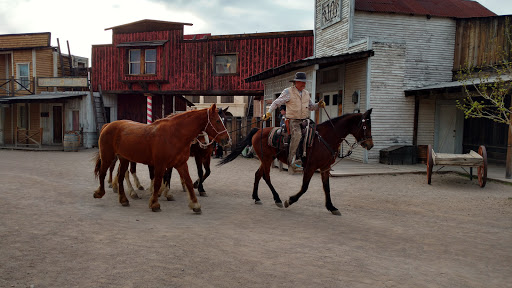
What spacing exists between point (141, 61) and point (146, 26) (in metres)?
2.20

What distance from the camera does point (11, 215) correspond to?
5996mm

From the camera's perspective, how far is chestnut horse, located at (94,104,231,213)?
6688mm

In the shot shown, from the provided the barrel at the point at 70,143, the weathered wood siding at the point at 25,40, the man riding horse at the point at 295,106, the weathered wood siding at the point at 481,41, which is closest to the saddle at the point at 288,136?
the man riding horse at the point at 295,106

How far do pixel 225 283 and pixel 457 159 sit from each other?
8.43 m

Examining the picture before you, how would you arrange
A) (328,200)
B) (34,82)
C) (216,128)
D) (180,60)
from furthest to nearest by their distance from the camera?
(34,82) → (180,60) → (328,200) → (216,128)

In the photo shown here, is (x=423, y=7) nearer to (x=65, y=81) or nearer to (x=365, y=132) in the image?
(x=365, y=132)

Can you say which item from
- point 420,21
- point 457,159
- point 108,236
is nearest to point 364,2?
point 420,21

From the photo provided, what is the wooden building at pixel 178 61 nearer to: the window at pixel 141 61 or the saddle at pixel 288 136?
the window at pixel 141 61

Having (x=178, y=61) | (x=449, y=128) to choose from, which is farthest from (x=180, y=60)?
(x=449, y=128)

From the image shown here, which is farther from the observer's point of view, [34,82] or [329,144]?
[34,82]

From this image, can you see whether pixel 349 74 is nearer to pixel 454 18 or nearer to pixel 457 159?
pixel 454 18

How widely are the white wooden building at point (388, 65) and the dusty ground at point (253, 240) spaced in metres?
5.58

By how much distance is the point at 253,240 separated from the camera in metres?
5.13

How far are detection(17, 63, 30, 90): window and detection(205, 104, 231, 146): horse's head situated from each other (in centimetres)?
2345
